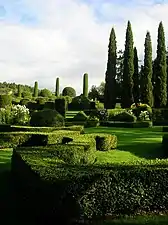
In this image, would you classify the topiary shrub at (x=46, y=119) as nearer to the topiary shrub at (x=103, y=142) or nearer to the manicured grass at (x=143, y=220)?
the topiary shrub at (x=103, y=142)

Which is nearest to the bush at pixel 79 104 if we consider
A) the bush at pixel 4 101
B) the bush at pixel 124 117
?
the bush at pixel 4 101

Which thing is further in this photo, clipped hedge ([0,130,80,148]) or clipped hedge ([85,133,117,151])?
clipped hedge ([0,130,80,148])

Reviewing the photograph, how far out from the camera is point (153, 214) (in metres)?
7.26

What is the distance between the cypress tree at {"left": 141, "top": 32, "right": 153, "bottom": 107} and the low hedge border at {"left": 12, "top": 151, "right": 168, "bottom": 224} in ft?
122

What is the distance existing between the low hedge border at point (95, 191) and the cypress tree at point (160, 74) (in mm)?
35805

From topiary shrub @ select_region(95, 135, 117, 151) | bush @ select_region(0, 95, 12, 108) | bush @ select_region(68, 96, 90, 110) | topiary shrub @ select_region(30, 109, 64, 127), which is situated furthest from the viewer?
bush @ select_region(68, 96, 90, 110)

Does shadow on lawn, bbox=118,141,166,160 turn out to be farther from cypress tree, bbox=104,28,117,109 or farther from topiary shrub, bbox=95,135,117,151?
cypress tree, bbox=104,28,117,109

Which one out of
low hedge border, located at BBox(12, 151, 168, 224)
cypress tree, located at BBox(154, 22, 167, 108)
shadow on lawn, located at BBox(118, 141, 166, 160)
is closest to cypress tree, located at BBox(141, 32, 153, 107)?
cypress tree, located at BBox(154, 22, 167, 108)

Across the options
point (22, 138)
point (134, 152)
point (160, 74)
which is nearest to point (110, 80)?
point (160, 74)

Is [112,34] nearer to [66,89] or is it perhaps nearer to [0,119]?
[66,89]

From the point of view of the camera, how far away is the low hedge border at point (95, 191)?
6.41 meters

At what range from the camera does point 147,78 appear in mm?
44906

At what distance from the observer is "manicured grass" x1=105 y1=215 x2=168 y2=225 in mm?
6680

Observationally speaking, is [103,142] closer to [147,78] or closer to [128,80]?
[147,78]
